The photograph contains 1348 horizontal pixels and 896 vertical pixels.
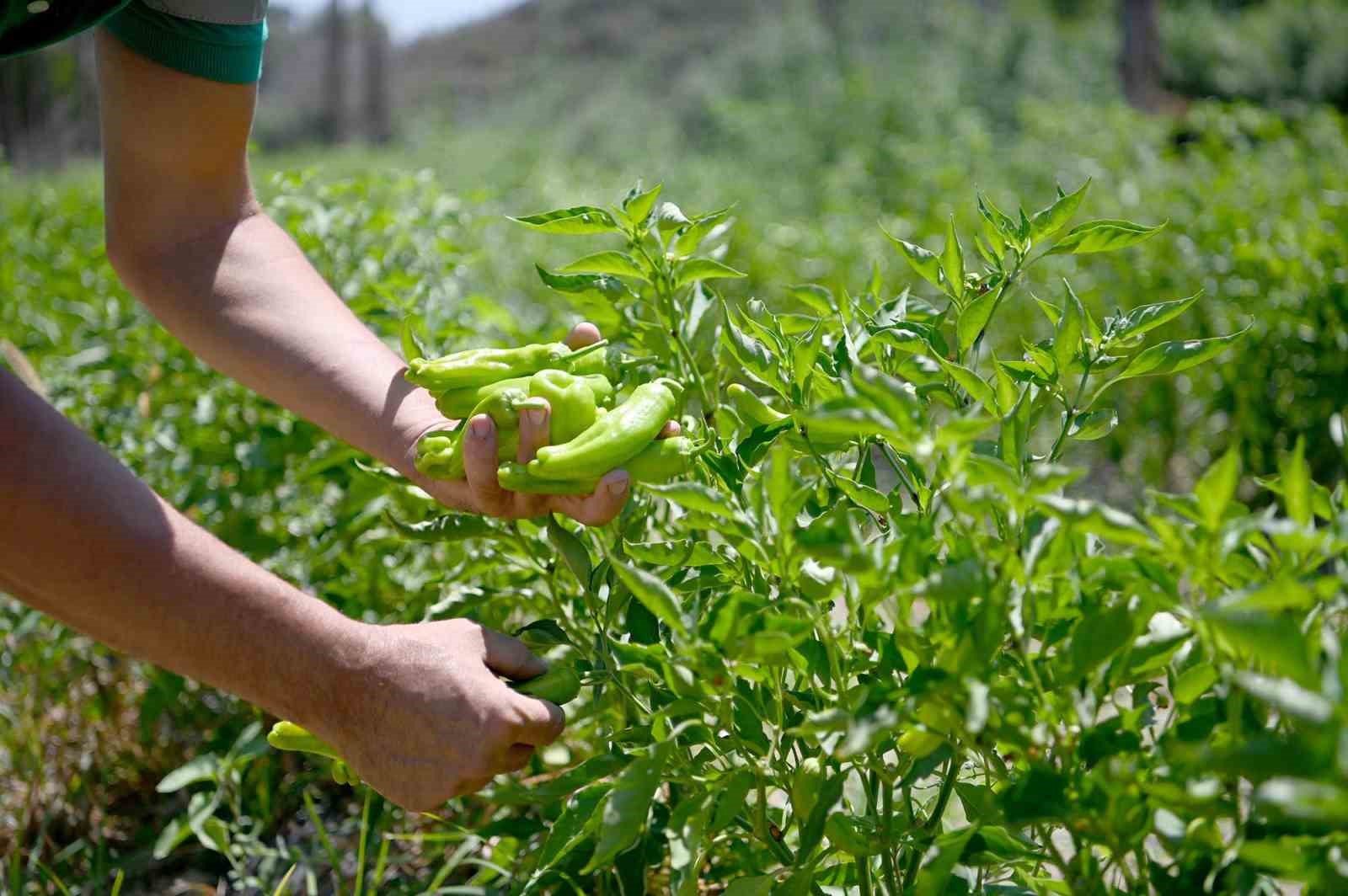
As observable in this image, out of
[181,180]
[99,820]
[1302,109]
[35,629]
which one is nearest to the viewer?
[181,180]

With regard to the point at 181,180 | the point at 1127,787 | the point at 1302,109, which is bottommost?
the point at 1302,109

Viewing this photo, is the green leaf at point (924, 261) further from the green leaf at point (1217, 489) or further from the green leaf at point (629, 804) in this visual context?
the green leaf at point (629, 804)

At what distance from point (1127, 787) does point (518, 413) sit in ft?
2.61

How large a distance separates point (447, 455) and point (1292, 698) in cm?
100

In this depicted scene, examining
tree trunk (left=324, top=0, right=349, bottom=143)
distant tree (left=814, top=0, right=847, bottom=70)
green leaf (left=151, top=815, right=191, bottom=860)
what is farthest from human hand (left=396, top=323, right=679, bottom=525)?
tree trunk (left=324, top=0, right=349, bottom=143)

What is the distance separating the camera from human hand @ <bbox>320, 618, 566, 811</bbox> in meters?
1.32

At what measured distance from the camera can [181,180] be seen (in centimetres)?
194

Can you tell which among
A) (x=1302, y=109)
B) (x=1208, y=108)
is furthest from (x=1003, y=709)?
(x=1302, y=109)

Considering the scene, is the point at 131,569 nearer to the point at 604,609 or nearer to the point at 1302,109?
the point at 604,609

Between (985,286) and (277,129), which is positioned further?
(277,129)

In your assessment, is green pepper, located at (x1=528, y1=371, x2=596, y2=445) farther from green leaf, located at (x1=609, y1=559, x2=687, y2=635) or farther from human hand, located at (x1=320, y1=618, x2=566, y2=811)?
green leaf, located at (x1=609, y1=559, x2=687, y2=635)

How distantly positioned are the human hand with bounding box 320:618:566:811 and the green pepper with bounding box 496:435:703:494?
20 centimetres

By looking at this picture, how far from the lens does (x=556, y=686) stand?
1.39 m

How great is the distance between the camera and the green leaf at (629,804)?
109 centimetres
